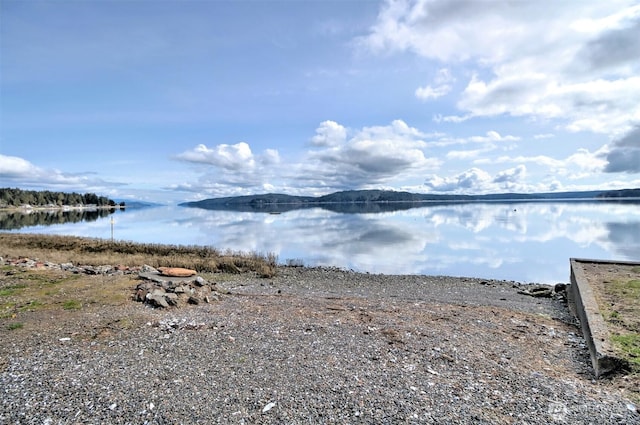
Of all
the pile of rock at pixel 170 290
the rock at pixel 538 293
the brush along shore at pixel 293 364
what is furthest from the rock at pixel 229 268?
the rock at pixel 538 293

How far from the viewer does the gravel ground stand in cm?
564

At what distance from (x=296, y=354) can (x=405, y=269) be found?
18.9 meters

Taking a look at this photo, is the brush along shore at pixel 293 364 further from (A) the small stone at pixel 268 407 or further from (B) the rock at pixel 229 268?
(B) the rock at pixel 229 268

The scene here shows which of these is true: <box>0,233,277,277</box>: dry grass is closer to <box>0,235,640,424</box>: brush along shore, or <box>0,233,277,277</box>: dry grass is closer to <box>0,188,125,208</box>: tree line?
<box>0,235,640,424</box>: brush along shore

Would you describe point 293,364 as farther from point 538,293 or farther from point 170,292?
point 538,293

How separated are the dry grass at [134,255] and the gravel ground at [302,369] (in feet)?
36.5

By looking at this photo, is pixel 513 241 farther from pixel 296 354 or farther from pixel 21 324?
pixel 21 324

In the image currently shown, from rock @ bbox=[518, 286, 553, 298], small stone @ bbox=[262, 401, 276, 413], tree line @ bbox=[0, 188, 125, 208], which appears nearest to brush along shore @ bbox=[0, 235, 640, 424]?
small stone @ bbox=[262, 401, 276, 413]

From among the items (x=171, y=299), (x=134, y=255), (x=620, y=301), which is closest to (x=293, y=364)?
(x=171, y=299)

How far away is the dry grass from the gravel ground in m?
11.1

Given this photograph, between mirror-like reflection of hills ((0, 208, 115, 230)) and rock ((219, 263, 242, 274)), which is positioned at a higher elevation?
rock ((219, 263, 242, 274))

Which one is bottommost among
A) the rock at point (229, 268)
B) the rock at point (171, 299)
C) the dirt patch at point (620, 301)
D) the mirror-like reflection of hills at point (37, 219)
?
the mirror-like reflection of hills at point (37, 219)

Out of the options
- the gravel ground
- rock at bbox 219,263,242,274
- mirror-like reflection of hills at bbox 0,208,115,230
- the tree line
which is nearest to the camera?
the gravel ground

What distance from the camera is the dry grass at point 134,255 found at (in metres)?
22.8
